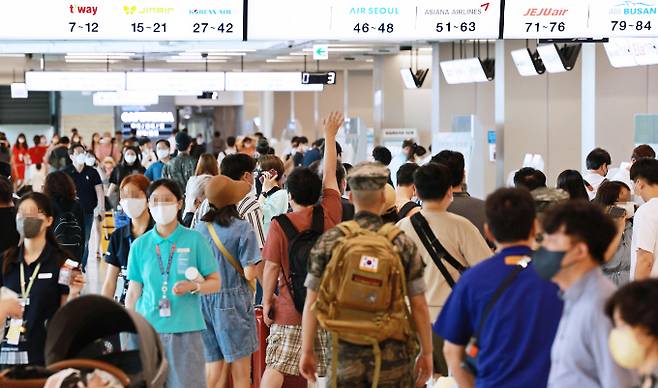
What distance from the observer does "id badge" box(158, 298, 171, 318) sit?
605 cm

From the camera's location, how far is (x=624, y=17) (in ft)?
30.4

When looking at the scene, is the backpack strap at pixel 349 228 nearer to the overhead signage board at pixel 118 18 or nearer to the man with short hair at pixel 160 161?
the overhead signage board at pixel 118 18

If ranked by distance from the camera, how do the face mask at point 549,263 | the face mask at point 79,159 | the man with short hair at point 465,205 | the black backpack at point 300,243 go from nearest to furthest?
the face mask at point 549,263
the black backpack at point 300,243
the man with short hair at point 465,205
the face mask at point 79,159

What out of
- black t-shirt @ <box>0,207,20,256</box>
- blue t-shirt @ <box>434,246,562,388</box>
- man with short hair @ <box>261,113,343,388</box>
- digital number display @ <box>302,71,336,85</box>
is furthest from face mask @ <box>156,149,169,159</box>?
blue t-shirt @ <box>434,246,562,388</box>

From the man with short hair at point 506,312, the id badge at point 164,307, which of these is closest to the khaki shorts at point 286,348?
the id badge at point 164,307

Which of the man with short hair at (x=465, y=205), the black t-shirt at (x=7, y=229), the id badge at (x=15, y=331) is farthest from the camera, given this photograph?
the black t-shirt at (x=7, y=229)

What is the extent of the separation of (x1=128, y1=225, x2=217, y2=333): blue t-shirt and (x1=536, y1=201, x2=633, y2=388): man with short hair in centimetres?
261

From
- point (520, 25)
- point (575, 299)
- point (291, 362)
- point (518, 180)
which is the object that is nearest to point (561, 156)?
point (520, 25)

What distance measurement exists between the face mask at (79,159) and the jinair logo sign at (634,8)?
7833 millimetres

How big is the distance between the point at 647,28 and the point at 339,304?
17.1 feet

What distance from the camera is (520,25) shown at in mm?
9273

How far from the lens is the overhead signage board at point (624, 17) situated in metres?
9.23

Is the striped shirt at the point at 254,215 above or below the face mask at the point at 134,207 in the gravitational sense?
below

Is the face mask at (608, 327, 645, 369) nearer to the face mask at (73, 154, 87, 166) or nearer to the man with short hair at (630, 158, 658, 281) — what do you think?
the man with short hair at (630, 158, 658, 281)
